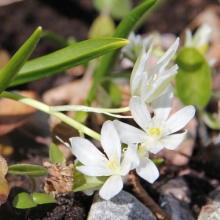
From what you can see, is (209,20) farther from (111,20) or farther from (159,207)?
(159,207)

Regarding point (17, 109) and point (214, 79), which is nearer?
point (17, 109)

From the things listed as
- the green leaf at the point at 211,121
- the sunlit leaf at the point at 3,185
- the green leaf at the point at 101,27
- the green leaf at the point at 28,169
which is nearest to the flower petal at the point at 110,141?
the green leaf at the point at 28,169

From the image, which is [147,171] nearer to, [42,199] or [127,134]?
[127,134]

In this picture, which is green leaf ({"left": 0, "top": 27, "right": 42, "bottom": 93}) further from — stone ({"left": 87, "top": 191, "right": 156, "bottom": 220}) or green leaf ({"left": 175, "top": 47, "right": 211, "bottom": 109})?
green leaf ({"left": 175, "top": 47, "right": 211, "bottom": 109})

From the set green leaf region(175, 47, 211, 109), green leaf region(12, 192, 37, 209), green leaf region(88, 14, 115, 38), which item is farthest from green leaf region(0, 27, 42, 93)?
green leaf region(88, 14, 115, 38)

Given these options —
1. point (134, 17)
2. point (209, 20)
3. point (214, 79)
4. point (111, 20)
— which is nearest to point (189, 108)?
point (134, 17)

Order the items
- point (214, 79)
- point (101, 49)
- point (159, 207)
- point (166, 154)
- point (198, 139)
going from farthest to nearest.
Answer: point (214, 79)
point (198, 139)
point (166, 154)
point (159, 207)
point (101, 49)

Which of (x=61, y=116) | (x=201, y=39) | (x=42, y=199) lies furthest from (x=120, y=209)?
(x=201, y=39)
